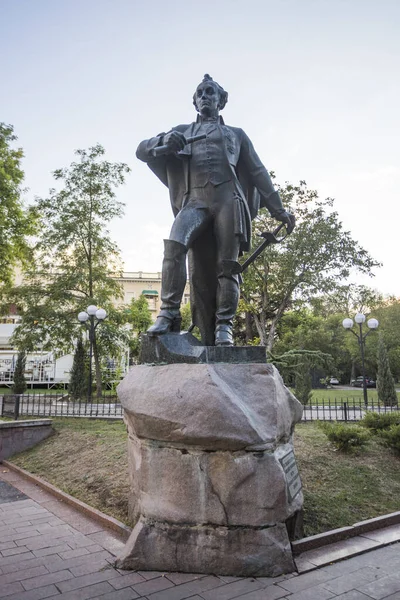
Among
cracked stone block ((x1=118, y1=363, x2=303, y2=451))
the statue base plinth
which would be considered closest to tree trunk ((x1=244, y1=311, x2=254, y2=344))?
the statue base plinth

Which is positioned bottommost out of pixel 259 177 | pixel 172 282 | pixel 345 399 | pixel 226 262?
pixel 345 399

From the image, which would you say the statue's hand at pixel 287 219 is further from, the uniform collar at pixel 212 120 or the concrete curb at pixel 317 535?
the concrete curb at pixel 317 535

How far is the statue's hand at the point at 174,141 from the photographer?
4020 millimetres

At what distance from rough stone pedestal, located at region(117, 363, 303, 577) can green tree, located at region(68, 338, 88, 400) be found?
1534cm

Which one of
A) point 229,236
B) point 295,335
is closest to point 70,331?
point 229,236

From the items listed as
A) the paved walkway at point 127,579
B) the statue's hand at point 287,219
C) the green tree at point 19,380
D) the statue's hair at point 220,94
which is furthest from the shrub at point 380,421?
the green tree at point 19,380

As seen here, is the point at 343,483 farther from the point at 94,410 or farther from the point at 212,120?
the point at 94,410

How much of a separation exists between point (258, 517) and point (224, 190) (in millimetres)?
2859

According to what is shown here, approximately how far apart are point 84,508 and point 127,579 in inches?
71.0

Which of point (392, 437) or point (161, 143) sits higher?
point (161, 143)

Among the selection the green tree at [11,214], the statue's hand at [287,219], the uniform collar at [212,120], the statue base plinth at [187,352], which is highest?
the green tree at [11,214]

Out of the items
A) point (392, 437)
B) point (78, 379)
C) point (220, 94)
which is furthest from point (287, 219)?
point (78, 379)

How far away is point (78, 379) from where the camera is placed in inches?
709

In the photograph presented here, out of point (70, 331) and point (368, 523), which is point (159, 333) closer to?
point (368, 523)
